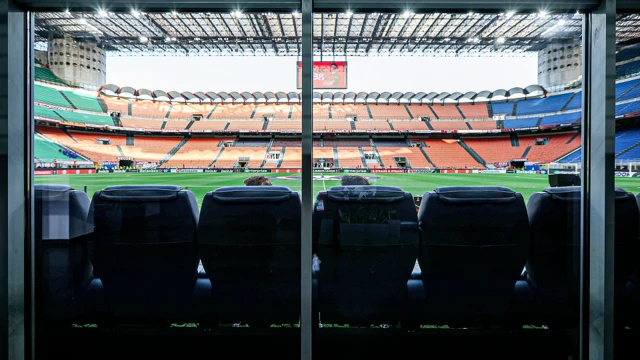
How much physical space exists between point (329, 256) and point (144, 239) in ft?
3.43

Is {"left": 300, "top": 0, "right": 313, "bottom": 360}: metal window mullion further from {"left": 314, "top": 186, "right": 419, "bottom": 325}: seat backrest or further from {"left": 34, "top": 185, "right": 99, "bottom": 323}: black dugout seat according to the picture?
{"left": 34, "top": 185, "right": 99, "bottom": 323}: black dugout seat

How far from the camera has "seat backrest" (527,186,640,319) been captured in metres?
1.75

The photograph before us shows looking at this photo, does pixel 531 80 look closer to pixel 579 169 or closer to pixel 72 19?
pixel 579 169

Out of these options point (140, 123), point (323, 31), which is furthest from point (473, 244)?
point (140, 123)

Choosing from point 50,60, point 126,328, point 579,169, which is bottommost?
point 126,328

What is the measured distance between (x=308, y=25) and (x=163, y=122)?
7.69 m

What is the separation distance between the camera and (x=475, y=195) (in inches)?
70.4

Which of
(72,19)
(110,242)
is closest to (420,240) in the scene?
(110,242)

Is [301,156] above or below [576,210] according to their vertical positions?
above

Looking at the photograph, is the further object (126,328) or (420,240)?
(126,328)

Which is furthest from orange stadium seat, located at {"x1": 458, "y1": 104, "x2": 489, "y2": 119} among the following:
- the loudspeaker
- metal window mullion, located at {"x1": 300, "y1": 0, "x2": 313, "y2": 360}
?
metal window mullion, located at {"x1": 300, "y1": 0, "x2": 313, "y2": 360}

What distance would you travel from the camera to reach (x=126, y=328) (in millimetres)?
1913

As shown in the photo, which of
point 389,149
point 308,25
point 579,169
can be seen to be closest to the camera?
point 308,25

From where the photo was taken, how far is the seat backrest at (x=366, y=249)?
1.80 meters
